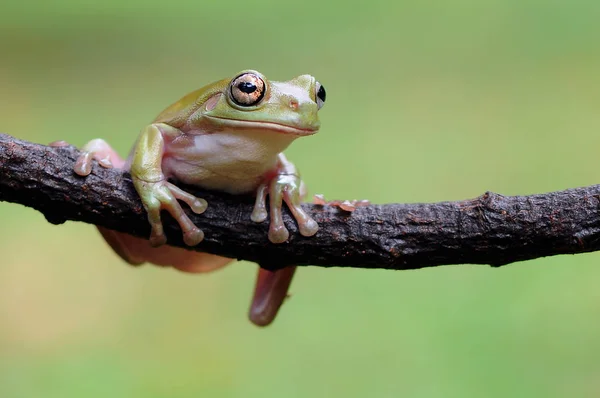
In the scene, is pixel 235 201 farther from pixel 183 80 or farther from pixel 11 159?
pixel 183 80

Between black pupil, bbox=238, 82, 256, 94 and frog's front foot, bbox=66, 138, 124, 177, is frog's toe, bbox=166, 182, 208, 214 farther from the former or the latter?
black pupil, bbox=238, 82, 256, 94

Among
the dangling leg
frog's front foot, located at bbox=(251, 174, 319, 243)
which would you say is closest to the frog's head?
frog's front foot, located at bbox=(251, 174, 319, 243)

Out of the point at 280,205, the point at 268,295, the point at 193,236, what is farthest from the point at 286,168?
the point at 268,295

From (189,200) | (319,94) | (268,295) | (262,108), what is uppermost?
(319,94)

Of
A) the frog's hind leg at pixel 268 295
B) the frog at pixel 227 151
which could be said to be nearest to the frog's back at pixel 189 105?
the frog at pixel 227 151

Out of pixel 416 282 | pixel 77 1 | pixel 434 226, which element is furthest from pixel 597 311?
pixel 77 1

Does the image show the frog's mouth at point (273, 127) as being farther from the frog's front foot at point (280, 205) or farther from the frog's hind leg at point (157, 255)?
the frog's hind leg at point (157, 255)

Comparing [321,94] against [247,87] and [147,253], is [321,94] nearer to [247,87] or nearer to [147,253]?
[247,87]

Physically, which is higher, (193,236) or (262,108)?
(262,108)
